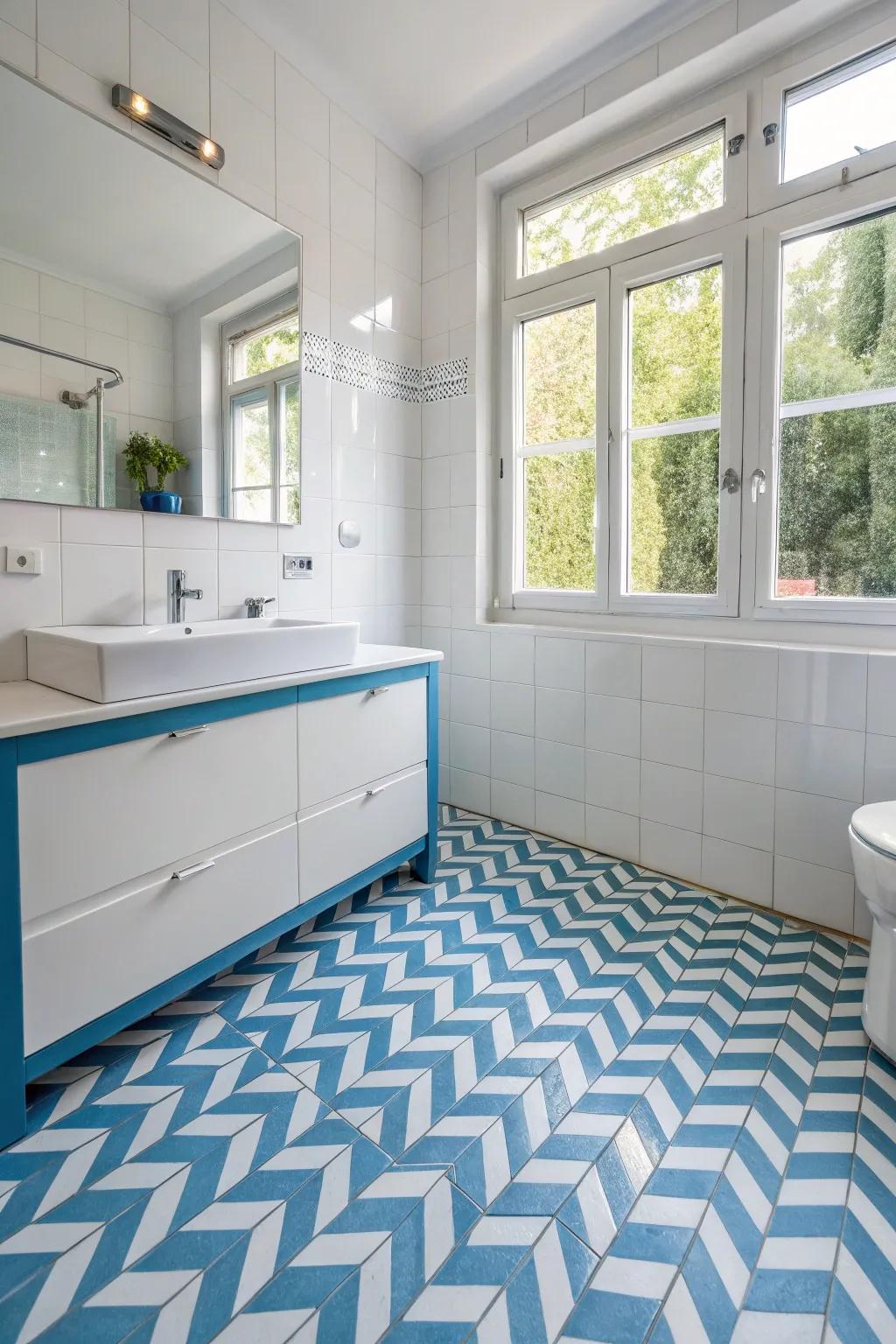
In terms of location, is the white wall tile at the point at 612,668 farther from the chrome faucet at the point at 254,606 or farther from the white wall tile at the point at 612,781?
the chrome faucet at the point at 254,606

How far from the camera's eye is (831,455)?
1973 mm

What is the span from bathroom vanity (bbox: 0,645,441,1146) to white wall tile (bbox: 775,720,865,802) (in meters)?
1.15

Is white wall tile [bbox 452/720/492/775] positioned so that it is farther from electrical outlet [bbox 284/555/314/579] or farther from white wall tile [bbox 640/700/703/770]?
electrical outlet [bbox 284/555/314/579]

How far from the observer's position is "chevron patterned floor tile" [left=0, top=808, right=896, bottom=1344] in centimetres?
96

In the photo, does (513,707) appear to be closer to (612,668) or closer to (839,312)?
(612,668)

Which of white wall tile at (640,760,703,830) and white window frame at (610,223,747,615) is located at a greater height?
white window frame at (610,223,747,615)

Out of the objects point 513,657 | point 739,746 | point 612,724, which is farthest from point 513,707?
point 739,746

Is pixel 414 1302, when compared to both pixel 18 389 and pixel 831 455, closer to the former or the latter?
pixel 18 389

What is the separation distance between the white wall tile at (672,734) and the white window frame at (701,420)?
33 centimetres

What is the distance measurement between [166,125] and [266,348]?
0.59 m

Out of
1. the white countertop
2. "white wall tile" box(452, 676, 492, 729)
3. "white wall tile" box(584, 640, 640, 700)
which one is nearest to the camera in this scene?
the white countertop

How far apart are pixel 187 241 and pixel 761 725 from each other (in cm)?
218

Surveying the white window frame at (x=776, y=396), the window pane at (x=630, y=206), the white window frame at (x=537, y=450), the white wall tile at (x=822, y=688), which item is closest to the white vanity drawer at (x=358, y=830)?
the white window frame at (x=537, y=450)

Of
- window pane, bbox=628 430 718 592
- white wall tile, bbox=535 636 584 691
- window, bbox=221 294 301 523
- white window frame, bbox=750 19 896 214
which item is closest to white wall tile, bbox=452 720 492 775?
white wall tile, bbox=535 636 584 691
